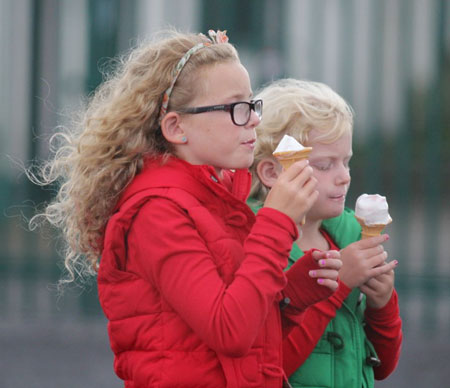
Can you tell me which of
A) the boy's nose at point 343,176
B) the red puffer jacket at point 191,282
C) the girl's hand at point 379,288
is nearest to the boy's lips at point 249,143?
the red puffer jacket at point 191,282

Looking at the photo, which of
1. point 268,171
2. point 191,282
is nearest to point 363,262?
point 268,171

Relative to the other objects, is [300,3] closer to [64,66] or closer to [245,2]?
[245,2]

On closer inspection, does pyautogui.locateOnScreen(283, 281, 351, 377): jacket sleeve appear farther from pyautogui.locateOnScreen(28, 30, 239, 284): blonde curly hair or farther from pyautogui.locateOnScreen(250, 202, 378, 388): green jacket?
pyautogui.locateOnScreen(28, 30, 239, 284): blonde curly hair

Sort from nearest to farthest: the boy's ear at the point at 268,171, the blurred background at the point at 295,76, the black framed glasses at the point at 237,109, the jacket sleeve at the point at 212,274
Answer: the jacket sleeve at the point at 212,274 → the black framed glasses at the point at 237,109 → the boy's ear at the point at 268,171 → the blurred background at the point at 295,76

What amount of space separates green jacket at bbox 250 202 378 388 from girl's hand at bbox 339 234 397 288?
0.14 meters

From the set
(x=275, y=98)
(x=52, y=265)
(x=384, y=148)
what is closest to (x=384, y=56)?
(x=384, y=148)

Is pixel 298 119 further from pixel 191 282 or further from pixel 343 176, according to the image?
pixel 191 282

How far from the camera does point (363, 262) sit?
2311 mm

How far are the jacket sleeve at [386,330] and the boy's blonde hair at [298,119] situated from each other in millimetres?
505

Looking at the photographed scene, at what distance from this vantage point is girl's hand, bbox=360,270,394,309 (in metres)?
2.37

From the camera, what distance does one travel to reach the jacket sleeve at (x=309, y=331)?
7.45 ft

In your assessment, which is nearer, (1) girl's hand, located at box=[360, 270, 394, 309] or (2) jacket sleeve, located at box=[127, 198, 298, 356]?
(2) jacket sleeve, located at box=[127, 198, 298, 356]

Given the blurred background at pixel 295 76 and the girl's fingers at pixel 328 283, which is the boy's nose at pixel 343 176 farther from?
the blurred background at pixel 295 76

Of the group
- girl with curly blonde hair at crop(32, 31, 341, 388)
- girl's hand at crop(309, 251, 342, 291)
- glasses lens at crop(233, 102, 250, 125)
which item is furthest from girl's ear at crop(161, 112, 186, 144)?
girl's hand at crop(309, 251, 342, 291)
